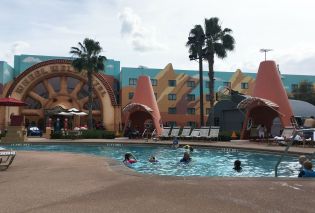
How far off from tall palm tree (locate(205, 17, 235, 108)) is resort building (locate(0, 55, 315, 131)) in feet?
14.3

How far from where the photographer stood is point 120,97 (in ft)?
157

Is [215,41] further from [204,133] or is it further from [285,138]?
[285,138]

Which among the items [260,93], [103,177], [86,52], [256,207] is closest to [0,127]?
[86,52]

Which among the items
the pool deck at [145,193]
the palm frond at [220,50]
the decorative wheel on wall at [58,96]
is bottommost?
the pool deck at [145,193]

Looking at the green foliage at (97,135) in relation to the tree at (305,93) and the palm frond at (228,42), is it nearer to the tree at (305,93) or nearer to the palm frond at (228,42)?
the palm frond at (228,42)

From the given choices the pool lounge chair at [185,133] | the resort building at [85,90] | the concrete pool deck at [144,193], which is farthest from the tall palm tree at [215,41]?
the concrete pool deck at [144,193]

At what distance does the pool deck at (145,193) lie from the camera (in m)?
5.43

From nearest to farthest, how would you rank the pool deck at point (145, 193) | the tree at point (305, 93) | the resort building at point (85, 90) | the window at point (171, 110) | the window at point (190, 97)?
1. the pool deck at point (145, 193)
2. the resort building at point (85, 90)
3. the window at point (171, 110)
4. the window at point (190, 97)
5. the tree at point (305, 93)

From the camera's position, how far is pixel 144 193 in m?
6.48

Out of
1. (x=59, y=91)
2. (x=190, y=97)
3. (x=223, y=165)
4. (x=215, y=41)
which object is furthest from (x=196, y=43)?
(x=223, y=165)

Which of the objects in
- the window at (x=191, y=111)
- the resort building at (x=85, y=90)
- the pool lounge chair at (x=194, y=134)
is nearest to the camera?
the pool lounge chair at (x=194, y=134)

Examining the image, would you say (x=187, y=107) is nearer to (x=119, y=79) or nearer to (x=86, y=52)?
(x=119, y=79)

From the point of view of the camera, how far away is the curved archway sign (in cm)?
4231

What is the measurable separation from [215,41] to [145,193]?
31.3 m
